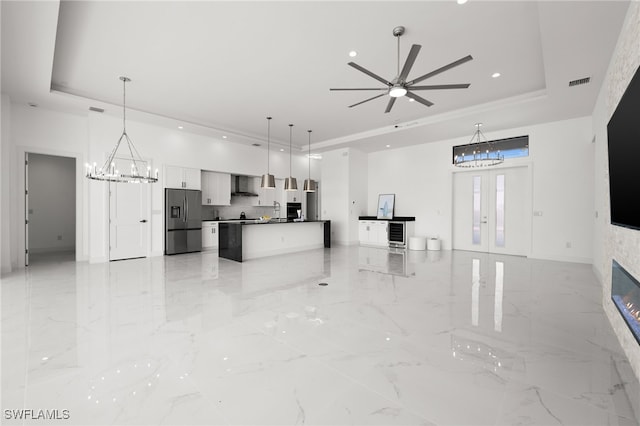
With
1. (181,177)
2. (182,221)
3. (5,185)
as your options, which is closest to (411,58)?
(181,177)

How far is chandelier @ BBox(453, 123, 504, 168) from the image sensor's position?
727 cm

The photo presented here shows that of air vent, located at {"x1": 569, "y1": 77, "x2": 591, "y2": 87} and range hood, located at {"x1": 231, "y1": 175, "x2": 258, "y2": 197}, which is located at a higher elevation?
air vent, located at {"x1": 569, "y1": 77, "x2": 591, "y2": 87}

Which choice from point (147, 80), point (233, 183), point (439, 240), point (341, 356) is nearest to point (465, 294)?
point (341, 356)

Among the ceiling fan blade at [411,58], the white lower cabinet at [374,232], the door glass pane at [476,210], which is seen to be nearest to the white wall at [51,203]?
the white lower cabinet at [374,232]

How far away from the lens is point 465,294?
3934mm

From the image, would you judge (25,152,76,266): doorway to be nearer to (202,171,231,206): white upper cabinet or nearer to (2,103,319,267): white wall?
(2,103,319,267): white wall

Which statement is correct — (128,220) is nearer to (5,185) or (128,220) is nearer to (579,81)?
(5,185)

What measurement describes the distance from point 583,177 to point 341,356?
22.5 ft

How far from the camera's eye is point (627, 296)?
2334 mm

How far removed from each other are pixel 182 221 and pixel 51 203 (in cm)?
400

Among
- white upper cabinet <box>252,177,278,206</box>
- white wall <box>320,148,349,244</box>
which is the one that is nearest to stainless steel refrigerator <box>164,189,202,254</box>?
white upper cabinet <box>252,177,278,206</box>

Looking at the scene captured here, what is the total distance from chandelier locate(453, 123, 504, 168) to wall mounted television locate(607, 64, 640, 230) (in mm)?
4903

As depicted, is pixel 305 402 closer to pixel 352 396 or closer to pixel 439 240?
pixel 352 396

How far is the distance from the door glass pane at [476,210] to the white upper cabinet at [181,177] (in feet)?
24.6
